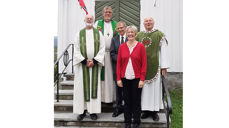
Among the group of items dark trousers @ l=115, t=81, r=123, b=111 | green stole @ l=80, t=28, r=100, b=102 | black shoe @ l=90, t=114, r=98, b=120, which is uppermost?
green stole @ l=80, t=28, r=100, b=102

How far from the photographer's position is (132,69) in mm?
2873

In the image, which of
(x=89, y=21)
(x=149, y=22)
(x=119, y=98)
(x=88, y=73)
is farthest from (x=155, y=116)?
(x=89, y=21)

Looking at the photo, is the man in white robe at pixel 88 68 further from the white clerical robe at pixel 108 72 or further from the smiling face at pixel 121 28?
the smiling face at pixel 121 28

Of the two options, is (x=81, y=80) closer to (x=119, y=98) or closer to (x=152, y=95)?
(x=119, y=98)

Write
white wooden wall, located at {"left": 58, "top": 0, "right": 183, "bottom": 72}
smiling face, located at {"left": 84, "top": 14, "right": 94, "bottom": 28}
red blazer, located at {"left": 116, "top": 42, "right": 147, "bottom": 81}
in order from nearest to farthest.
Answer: red blazer, located at {"left": 116, "top": 42, "right": 147, "bottom": 81} < smiling face, located at {"left": 84, "top": 14, "right": 94, "bottom": 28} < white wooden wall, located at {"left": 58, "top": 0, "right": 183, "bottom": 72}

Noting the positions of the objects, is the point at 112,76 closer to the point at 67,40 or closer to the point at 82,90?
the point at 82,90

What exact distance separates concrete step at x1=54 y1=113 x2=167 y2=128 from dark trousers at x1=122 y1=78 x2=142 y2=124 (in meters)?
0.46

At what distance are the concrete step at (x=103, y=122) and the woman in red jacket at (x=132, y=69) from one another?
21.6 inches

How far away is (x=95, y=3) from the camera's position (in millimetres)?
5973

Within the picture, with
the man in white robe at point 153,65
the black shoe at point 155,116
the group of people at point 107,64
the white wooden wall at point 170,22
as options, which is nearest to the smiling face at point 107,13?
the group of people at point 107,64

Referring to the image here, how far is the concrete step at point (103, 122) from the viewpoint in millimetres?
3396

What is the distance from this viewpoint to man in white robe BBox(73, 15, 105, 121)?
3416 mm

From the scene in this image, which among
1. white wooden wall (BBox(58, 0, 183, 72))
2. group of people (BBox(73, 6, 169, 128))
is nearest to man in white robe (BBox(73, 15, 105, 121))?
group of people (BBox(73, 6, 169, 128))

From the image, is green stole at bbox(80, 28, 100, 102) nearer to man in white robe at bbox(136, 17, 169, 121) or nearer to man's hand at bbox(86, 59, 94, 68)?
man's hand at bbox(86, 59, 94, 68)
